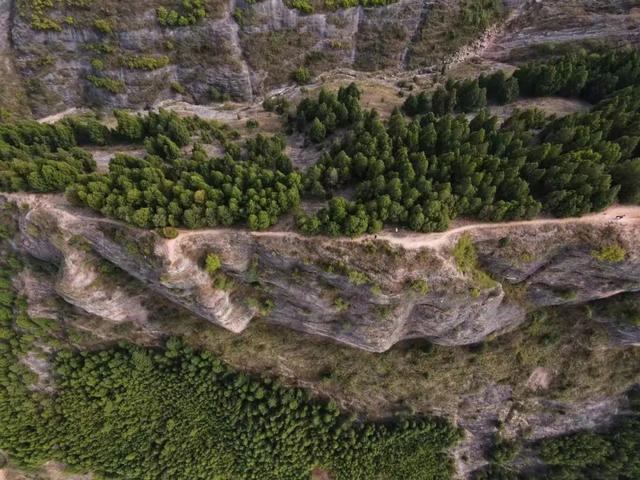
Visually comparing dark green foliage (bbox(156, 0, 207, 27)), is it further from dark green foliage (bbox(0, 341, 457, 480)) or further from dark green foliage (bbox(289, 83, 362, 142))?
dark green foliage (bbox(0, 341, 457, 480))

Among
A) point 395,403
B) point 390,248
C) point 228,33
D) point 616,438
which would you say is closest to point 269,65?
point 228,33

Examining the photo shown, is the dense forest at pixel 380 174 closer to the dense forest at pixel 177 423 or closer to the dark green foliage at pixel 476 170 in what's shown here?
the dark green foliage at pixel 476 170

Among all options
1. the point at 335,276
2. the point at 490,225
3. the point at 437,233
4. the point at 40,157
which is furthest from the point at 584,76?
the point at 40,157

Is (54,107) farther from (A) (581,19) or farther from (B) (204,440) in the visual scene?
(A) (581,19)

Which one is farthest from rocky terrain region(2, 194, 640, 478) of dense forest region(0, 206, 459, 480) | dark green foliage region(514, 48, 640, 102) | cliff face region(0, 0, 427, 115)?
cliff face region(0, 0, 427, 115)

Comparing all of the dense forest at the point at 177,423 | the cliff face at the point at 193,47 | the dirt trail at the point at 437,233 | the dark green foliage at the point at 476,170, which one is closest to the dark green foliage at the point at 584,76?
→ the dark green foliage at the point at 476,170

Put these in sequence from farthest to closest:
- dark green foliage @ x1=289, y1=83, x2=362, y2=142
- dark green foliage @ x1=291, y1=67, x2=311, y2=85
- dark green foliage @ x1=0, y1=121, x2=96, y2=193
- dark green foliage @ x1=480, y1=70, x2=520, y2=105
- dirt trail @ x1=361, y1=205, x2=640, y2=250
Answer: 1. dark green foliage @ x1=291, y1=67, x2=311, y2=85
2. dark green foliage @ x1=480, y1=70, x2=520, y2=105
3. dark green foliage @ x1=289, y1=83, x2=362, y2=142
4. dark green foliage @ x1=0, y1=121, x2=96, y2=193
5. dirt trail @ x1=361, y1=205, x2=640, y2=250

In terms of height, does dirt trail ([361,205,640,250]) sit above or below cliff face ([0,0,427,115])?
below
